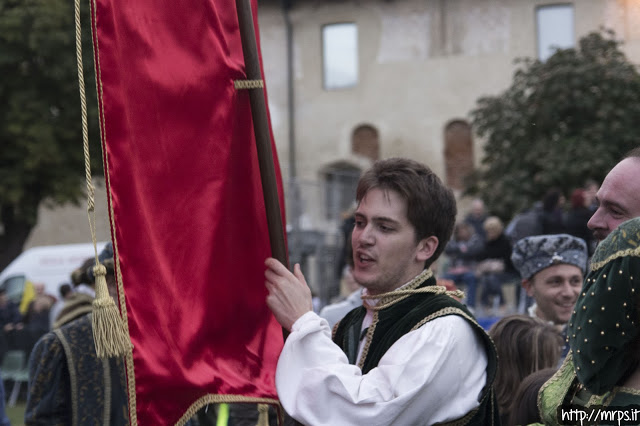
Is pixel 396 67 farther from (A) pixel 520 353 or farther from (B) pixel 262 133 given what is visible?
(B) pixel 262 133

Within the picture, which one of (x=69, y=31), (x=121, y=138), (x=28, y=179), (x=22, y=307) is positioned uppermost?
(x=69, y=31)

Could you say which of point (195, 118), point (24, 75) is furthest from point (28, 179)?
point (195, 118)

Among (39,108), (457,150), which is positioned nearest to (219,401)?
(39,108)

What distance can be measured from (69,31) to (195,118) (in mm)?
19601

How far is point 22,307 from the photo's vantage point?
52.5 ft

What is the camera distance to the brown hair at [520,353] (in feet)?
13.6

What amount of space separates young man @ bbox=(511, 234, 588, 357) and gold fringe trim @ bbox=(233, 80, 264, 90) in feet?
7.77

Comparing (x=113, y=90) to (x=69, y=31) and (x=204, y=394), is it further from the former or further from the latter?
(x=69, y=31)

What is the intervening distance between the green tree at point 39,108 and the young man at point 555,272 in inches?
666

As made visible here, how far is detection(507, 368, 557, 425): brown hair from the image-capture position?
11.3ft

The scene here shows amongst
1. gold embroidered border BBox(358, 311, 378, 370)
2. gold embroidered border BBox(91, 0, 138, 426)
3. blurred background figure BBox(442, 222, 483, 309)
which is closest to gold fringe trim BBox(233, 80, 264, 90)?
gold embroidered border BBox(91, 0, 138, 426)

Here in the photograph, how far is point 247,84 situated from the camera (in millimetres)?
3117

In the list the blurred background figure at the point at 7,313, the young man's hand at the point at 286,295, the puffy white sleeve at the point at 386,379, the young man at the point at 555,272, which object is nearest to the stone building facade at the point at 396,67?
the blurred background figure at the point at 7,313

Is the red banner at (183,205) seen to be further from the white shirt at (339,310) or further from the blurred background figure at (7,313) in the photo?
the blurred background figure at (7,313)
